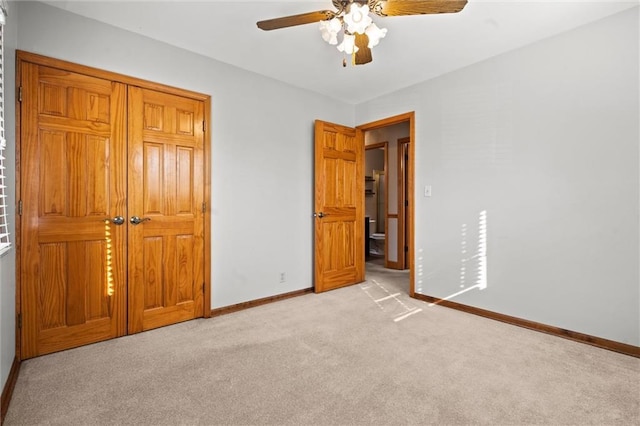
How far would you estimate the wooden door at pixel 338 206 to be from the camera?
12.7 feet

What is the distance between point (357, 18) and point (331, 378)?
208 cm

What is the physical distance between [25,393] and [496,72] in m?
4.26

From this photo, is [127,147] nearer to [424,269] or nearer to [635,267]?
[424,269]

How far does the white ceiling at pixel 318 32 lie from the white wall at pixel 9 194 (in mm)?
471

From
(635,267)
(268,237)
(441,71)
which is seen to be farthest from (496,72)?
(268,237)

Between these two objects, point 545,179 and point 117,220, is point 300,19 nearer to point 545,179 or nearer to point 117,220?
point 117,220

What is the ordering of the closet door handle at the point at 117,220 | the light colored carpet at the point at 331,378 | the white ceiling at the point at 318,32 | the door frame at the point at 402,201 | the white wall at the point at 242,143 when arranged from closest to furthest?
the light colored carpet at the point at 331,378 → the white ceiling at the point at 318,32 → the white wall at the point at 242,143 → the closet door handle at the point at 117,220 → the door frame at the point at 402,201

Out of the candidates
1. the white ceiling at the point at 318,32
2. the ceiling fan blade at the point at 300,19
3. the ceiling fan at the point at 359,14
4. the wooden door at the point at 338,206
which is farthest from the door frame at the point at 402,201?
the ceiling fan blade at the point at 300,19

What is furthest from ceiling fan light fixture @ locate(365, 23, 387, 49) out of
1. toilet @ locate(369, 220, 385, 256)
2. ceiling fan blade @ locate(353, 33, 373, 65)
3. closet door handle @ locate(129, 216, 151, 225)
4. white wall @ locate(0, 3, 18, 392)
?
toilet @ locate(369, 220, 385, 256)

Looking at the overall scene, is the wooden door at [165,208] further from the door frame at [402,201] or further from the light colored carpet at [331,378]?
the door frame at [402,201]

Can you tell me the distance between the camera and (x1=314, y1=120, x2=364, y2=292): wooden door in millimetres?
3867

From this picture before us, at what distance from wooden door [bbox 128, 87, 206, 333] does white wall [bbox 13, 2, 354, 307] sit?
17 cm

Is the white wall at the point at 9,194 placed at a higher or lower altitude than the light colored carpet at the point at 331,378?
higher

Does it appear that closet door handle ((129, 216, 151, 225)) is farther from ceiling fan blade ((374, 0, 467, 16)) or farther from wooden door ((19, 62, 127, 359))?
ceiling fan blade ((374, 0, 467, 16))
